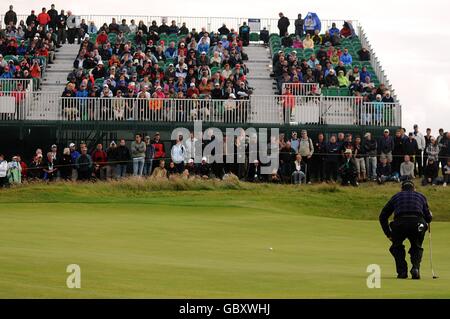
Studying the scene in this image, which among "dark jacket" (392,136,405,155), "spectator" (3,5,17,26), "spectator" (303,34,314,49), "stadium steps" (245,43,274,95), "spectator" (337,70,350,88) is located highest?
"spectator" (3,5,17,26)

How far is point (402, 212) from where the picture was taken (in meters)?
21.8

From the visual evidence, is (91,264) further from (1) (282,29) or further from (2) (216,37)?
(1) (282,29)

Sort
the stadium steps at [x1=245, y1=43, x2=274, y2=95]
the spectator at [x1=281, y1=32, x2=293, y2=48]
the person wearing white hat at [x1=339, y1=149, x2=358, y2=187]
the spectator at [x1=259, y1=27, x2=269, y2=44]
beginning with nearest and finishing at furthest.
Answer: the person wearing white hat at [x1=339, y1=149, x2=358, y2=187], the stadium steps at [x1=245, y1=43, x2=274, y2=95], the spectator at [x1=281, y1=32, x2=293, y2=48], the spectator at [x1=259, y1=27, x2=269, y2=44]

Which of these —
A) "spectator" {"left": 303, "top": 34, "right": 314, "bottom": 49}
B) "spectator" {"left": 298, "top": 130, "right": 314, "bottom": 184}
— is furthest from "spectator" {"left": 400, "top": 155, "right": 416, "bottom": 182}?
"spectator" {"left": 303, "top": 34, "right": 314, "bottom": 49}

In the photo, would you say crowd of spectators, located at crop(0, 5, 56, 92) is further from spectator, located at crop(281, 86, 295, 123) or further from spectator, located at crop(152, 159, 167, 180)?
spectator, located at crop(281, 86, 295, 123)

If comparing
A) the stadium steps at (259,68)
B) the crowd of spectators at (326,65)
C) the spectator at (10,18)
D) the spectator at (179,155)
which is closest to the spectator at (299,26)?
the crowd of spectators at (326,65)

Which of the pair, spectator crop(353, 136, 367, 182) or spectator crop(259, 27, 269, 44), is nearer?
spectator crop(353, 136, 367, 182)

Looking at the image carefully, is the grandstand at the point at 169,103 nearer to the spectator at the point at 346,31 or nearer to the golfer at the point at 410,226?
→ the spectator at the point at 346,31

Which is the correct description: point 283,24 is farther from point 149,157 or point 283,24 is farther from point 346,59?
point 149,157

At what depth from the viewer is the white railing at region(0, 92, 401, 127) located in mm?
47781

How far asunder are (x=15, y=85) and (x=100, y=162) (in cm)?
625

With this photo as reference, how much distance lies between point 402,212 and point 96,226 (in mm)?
12455

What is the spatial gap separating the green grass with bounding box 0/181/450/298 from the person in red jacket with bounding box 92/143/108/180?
212cm
